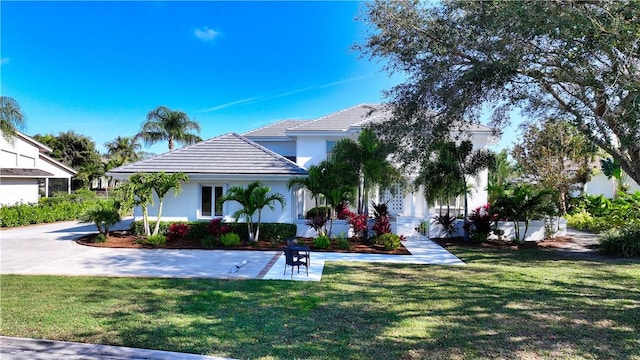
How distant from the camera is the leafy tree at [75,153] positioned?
44.7 metres

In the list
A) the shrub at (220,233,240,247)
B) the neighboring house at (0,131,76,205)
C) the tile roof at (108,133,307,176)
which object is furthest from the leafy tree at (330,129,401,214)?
the neighboring house at (0,131,76,205)

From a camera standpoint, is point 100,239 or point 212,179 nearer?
point 100,239

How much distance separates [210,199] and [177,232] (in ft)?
8.71

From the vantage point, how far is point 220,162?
18.3 m

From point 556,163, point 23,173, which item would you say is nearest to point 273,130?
point 23,173

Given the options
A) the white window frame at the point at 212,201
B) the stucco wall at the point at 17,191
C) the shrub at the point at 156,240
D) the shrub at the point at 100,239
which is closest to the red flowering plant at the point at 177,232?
the shrub at the point at 156,240

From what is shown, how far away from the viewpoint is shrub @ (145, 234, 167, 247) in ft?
49.4

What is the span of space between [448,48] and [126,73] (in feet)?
73.5

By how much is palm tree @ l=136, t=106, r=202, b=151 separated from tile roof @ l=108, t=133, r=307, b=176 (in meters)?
20.4

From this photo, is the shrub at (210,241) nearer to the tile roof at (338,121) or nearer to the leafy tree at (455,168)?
the leafy tree at (455,168)

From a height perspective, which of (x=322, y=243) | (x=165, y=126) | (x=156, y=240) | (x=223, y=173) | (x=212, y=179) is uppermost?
(x=165, y=126)

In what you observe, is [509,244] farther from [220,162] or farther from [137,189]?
[137,189]

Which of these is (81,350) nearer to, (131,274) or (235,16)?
(131,274)

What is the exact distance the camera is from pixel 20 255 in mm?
12922
